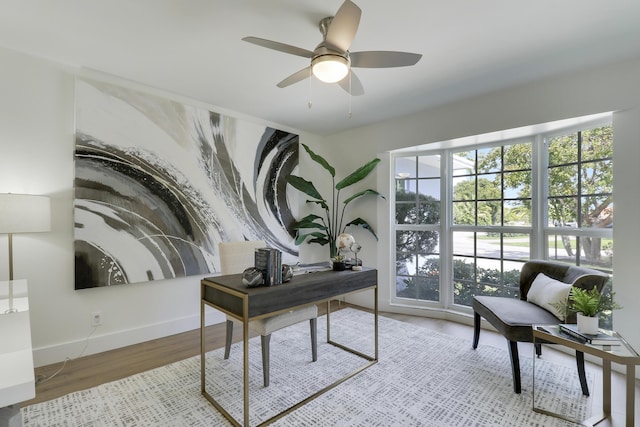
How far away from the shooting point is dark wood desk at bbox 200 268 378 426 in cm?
166

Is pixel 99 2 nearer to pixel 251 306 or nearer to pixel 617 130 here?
pixel 251 306

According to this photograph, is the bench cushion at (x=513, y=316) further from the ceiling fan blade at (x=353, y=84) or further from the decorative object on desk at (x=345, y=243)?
the ceiling fan blade at (x=353, y=84)

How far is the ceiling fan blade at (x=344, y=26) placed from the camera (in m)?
1.43

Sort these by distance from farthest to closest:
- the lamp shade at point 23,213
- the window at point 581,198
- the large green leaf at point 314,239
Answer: the large green leaf at point 314,239
the window at point 581,198
the lamp shade at point 23,213

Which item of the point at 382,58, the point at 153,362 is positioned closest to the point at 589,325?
the point at 382,58

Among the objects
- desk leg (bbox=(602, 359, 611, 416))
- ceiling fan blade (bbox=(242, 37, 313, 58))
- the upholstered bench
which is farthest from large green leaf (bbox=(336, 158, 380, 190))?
desk leg (bbox=(602, 359, 611, 416))

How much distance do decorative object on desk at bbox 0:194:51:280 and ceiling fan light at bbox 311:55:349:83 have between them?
2126 millimetres

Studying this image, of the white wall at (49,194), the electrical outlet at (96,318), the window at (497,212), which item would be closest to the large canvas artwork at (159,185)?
the white wall at (49,194)

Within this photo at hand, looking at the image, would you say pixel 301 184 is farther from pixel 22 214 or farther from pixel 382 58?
pixel 22 214

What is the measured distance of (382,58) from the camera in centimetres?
180

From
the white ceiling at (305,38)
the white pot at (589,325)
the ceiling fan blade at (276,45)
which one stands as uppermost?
the white ceiling at (305,38)

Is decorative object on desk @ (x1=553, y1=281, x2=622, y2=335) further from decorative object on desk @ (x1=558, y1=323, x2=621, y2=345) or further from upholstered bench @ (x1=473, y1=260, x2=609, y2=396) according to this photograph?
upholstered bench @ (x1=473, y1=260, x2=609, y2=396)

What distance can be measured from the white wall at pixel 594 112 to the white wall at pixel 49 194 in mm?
3231

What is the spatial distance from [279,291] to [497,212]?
2746 millimetres
